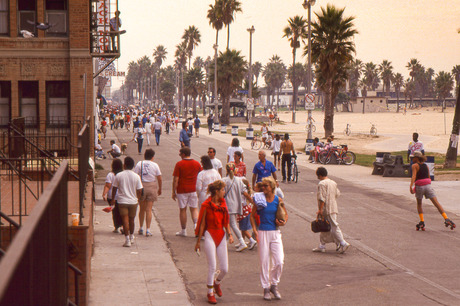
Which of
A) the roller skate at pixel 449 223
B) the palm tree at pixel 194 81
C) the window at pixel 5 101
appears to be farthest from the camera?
the palm tree at pixel 194 81

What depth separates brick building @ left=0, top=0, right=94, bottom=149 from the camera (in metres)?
22.8

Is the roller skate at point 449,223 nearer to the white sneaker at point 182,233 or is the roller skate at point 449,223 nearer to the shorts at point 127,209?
the white sneaker at point 182,233

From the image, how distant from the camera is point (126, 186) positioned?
12.0 metres

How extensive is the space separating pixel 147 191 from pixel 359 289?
5.34m

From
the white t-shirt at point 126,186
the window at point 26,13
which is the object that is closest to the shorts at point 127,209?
the white t-shirt at point 126,186

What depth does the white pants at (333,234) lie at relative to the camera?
12273 millimetres

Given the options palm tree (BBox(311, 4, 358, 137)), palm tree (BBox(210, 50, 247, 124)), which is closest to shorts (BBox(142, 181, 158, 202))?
palm tree (BBox(311, 4, 358, 137))

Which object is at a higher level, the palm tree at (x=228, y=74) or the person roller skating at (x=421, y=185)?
the palm tree at (x=228, y=74)

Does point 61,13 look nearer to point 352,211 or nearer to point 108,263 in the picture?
point 352,211

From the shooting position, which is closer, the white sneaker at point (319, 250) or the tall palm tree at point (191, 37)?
the white sneaker at point (319, 250)

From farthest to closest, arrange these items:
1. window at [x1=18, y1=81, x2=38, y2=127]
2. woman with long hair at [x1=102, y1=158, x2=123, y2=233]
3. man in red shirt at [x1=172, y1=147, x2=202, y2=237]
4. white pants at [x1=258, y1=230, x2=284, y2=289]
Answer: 1. window at [x1=18, y1=81, x2=38, y2=127]
2. man in red shirt at [x1=172, y1=147, x2=202, y2=237]
3. woman with long hair at [x1=102, y1=158, x2=123, y2=233]
4. white pants at [x1=258, y1=230, x2=284, y2=289]

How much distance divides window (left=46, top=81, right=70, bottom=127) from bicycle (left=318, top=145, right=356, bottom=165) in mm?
14273

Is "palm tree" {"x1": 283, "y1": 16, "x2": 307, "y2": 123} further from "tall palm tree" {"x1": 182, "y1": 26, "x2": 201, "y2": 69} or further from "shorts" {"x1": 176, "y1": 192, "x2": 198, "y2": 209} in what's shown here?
"shorts" {"x1": 176, "y1": 192, "x2": 198, "y2": 209}

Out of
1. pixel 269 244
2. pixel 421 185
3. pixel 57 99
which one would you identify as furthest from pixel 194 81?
pixel 269 244
